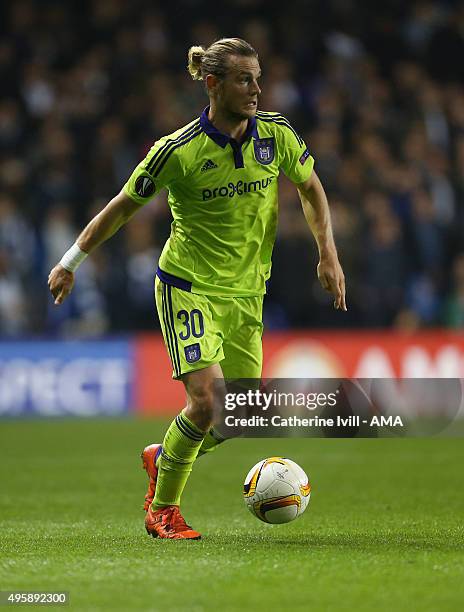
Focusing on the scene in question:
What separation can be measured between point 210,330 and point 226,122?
1.01 m

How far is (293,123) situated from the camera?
16.2 metres

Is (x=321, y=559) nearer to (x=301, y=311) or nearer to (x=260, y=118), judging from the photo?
(x=260, y=118)

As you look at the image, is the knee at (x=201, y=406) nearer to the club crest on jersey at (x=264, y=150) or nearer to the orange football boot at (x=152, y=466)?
the orange football boot at (x=152, y=466)

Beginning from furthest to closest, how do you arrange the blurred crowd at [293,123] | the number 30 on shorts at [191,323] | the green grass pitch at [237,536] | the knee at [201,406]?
1. the blurred crowd at [293,123]
2. the number 30 on shorts at [191,323]
3. the knee at [201,406]
4. the green grass pitch at [237,536]

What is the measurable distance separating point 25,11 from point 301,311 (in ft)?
22.1

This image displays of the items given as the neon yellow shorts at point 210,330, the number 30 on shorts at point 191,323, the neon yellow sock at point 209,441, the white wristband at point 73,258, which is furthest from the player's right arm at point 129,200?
the neon yellow sock at point 209,441

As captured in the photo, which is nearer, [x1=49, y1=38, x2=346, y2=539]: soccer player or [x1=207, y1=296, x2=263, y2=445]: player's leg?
[x1=49, y1=38, x2=346, y2=539]: soccer player

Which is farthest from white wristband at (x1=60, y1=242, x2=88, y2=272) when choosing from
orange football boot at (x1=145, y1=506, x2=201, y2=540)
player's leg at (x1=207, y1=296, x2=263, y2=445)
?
orange football boot at (x1=145, y1=506, x2=201, y2=540)

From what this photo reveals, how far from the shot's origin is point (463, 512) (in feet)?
23.5

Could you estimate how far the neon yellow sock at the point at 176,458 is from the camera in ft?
19.8

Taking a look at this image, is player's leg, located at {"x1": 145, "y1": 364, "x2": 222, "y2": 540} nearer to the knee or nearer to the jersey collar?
the knee

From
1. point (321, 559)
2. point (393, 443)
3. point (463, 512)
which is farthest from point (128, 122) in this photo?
point (321, 559)

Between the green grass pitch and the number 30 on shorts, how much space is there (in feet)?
3.25

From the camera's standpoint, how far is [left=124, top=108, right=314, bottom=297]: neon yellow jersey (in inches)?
235
